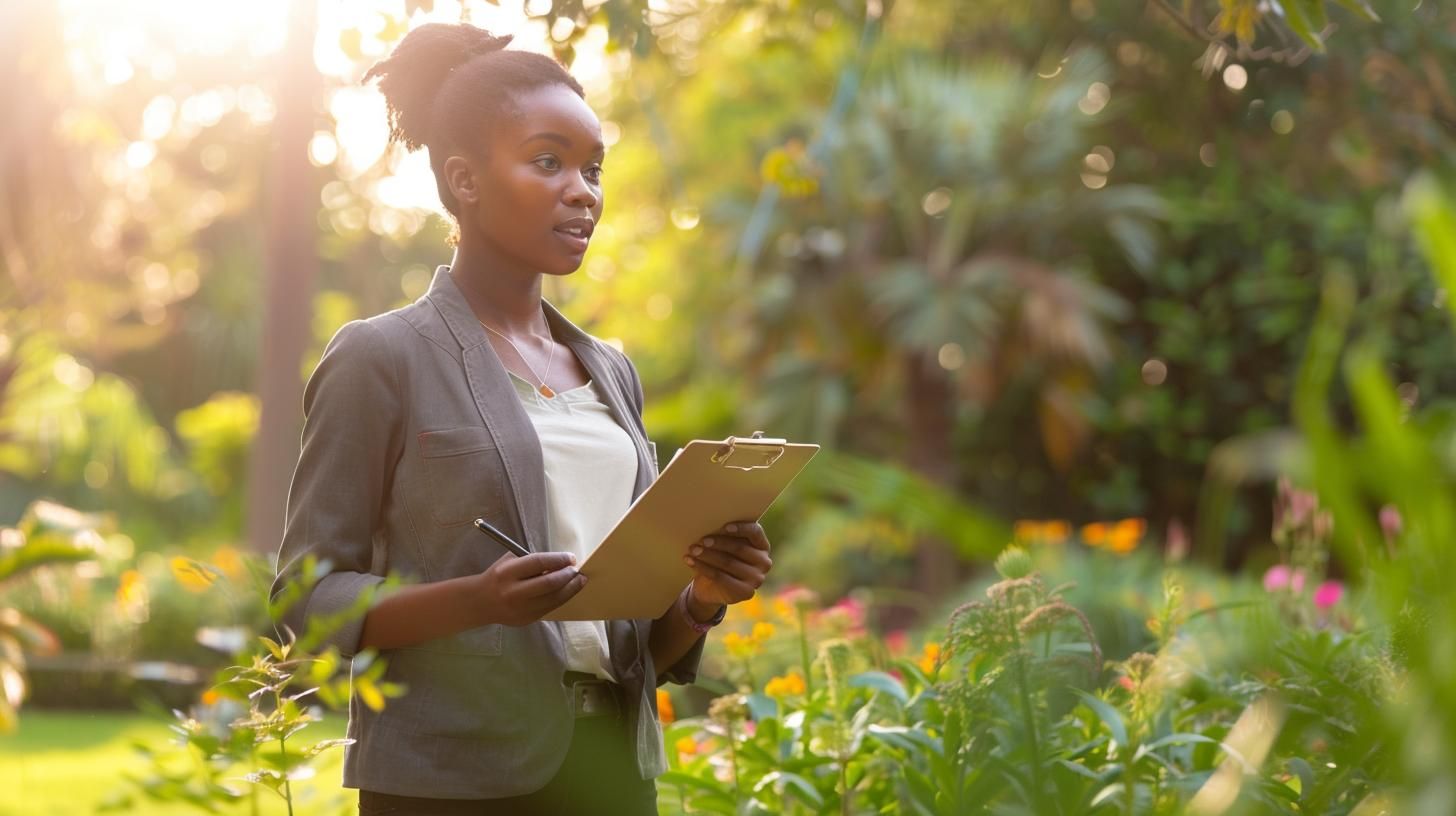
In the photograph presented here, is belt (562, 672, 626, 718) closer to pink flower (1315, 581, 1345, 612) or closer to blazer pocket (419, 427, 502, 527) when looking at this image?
blazer pocket (419, 427, 502, 527)

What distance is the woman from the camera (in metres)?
1.95

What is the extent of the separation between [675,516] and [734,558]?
18 centimetres

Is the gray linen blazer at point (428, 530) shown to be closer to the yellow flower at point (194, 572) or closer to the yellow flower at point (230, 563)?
the yellow flower at point (194, 572)

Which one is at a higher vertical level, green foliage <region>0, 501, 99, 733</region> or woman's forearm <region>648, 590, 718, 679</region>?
woman's forearm <region>648, 590, 718, 679</region>

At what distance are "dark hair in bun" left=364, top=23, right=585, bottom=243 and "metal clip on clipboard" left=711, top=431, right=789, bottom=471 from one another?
635 mm

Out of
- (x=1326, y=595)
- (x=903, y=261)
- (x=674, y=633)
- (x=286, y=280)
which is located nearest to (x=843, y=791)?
(x=674, y=633)

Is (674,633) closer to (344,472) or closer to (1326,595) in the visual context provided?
(344,472)

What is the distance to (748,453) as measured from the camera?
1913mm

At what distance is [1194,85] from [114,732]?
868 cm

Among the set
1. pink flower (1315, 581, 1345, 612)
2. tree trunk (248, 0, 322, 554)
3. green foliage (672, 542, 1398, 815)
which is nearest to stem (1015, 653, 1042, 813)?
green foliage (672, 542, 1398, 815)

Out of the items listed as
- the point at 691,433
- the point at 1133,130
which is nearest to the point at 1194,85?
the point at 1133,130

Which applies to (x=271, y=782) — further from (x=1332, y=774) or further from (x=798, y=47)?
(x=798, y=47)

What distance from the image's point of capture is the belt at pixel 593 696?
2.08m

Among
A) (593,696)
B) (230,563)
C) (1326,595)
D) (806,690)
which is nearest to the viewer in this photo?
(593,696)
